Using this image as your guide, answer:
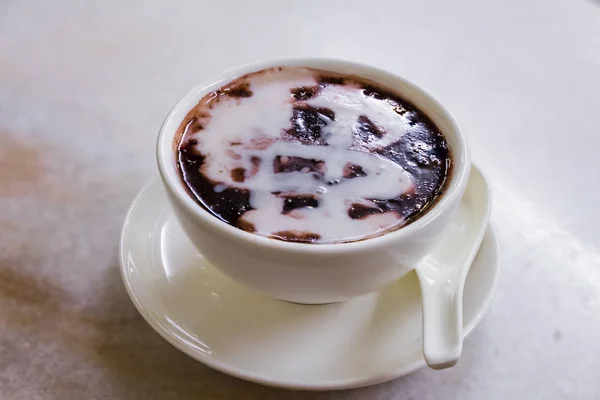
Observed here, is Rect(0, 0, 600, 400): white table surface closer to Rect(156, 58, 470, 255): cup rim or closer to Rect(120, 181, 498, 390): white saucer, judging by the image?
Rect(120, 181, 498, 390): white saucer

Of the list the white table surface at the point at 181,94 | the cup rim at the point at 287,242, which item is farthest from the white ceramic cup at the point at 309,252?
the white table surface at the point at 181,94

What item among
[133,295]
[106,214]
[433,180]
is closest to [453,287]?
[433,180]

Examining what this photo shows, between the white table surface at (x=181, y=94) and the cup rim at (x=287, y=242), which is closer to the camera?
the cup rim at (x=287, y=242)

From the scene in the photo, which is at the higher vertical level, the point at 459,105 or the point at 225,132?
the point at 225,132

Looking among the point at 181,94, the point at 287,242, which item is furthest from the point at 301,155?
the point at 181,94

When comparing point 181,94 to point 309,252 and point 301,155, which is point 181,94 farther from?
point 309,252

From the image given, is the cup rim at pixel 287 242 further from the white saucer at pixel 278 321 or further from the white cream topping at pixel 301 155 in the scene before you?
the white saucer at pixel 278 321

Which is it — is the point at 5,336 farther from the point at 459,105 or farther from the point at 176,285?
the point at 459,105
